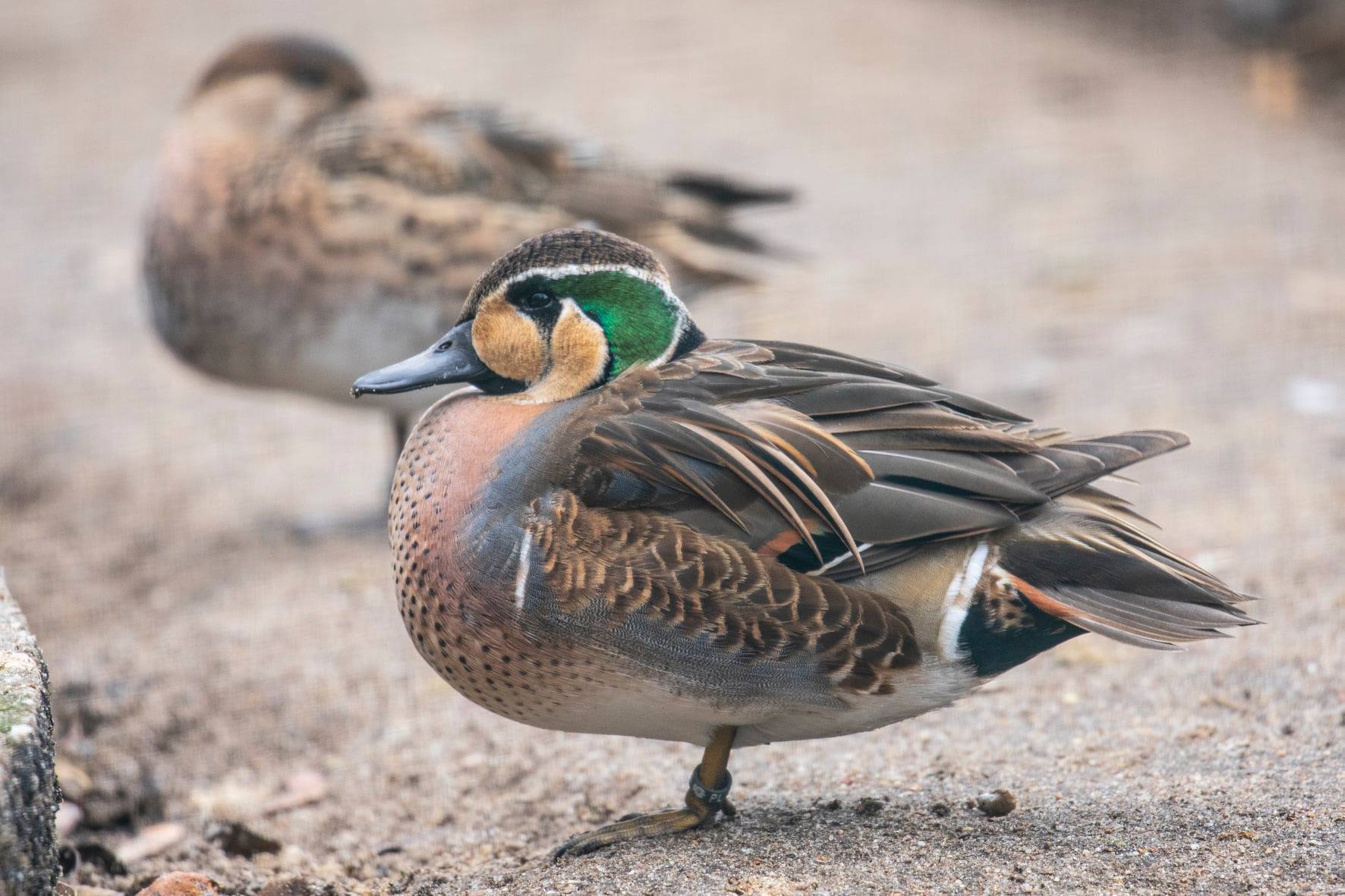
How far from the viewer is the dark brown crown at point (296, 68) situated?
503 cm

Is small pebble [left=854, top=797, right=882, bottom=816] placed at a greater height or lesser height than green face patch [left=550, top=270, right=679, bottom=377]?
lesser

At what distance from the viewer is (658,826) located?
2717 millimetres

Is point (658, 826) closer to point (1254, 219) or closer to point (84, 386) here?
point (84, 386)

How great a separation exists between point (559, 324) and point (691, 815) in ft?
2.95

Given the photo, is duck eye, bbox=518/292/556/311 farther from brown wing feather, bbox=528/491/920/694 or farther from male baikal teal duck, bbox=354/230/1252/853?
brown wing feather, bbox=528/491/920/694

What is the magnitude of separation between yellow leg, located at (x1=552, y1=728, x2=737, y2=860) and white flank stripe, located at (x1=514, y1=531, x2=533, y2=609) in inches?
17.0

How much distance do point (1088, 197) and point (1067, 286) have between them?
1080 millimetres

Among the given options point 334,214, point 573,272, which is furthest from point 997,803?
point 334,214

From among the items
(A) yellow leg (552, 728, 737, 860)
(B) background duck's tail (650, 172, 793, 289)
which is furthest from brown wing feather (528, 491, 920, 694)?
(B) background duck's tail (650, 172, 793, 289)

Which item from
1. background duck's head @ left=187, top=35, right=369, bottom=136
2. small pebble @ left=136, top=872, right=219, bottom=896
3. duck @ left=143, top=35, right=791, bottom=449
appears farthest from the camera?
background duck's head @ left=187, top=35, right=369, bottom=136

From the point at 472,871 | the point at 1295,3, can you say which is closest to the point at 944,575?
the point at 472,871

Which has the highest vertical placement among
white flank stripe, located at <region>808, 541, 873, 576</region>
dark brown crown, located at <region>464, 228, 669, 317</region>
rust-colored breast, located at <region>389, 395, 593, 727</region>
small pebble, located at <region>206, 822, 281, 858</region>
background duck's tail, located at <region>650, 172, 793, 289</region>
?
background duck's tail, located at <region>650, 172, 793, 289</region>

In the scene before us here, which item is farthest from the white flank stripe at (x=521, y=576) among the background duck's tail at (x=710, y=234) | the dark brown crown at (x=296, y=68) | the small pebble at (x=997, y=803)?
the dark brown crown at (x=296, y=68)

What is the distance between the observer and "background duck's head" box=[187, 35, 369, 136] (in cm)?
496
